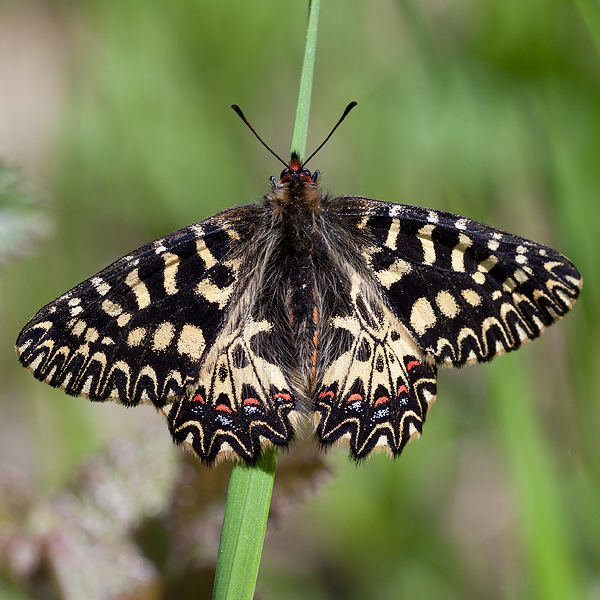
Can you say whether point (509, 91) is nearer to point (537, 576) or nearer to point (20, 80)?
point (537, 576)

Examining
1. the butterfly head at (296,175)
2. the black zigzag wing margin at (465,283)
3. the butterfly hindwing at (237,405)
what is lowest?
the butterfly hindwing at (237,405)

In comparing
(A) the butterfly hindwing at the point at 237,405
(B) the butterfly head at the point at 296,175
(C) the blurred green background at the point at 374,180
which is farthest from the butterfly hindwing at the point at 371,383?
(C) the blurred green background at the point at 374,180

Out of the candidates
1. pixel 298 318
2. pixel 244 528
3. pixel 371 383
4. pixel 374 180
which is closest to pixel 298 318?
pixel 298 318

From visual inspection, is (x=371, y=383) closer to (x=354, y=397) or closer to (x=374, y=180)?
(x=354, y=397)

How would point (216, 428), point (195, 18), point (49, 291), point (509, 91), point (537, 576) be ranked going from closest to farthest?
point (216, 428)
point (537, 576)
point (49, 291)
point (509, 91)
point (195, 18)

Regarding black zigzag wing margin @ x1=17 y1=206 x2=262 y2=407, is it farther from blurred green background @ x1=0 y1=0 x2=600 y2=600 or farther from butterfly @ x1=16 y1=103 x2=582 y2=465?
blurred green background @ x1=0 y1=0 x2=600 y2=600

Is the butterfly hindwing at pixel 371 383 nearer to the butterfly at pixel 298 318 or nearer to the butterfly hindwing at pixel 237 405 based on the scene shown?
the butterfly at pixel 298 318

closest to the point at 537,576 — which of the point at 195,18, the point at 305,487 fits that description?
the point at 305,487
